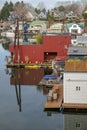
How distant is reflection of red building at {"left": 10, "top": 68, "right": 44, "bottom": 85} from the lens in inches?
976

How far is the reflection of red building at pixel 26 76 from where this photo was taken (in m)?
24.8

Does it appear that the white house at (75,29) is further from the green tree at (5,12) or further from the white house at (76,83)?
the white house at (76,83)

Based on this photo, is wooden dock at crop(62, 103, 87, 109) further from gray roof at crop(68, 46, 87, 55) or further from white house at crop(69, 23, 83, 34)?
white house at crop(69, 23, 83, 34)

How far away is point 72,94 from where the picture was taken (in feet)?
53.4

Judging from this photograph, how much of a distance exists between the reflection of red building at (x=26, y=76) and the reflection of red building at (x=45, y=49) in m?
2.05

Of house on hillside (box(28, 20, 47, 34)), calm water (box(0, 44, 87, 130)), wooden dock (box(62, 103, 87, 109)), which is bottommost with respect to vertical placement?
house on hillside (box(28, 20, 47, 34))

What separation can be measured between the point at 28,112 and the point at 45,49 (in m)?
14.5

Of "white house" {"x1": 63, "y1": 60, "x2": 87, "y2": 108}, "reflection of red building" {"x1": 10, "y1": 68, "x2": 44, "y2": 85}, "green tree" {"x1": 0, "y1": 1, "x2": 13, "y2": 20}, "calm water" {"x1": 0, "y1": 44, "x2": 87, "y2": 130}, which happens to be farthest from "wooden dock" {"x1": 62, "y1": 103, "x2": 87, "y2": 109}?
"green tree" {"x1": 0, "y1": 1, "x2": 13, "y2": 20}

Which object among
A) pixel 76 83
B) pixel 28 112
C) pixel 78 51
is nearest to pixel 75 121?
pixel 76 83

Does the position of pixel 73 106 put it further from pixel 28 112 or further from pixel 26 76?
pixel 26 76

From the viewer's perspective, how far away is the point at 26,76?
27.0 meters

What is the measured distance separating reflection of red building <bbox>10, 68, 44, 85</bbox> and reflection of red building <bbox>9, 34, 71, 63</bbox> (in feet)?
6.74

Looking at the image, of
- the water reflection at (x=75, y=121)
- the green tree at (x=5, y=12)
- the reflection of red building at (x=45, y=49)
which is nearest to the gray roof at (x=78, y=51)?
the water reflection at (x=75, y=121)

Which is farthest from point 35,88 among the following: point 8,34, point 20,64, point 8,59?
point 8,34
